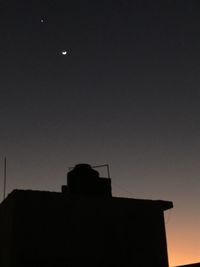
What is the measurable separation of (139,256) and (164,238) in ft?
6.14

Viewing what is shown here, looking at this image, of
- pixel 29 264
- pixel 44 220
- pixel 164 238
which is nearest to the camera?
pixel 29 264

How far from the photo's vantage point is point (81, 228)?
19.0 meters

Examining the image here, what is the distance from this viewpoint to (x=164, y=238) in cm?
2109

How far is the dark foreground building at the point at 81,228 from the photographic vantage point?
1773cm

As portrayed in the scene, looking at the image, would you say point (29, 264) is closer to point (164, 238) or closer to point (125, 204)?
point (125, 204)

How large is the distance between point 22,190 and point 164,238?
290 inches

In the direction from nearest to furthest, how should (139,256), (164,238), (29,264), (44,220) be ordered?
1. (29,264)
2. (44,220)
3. (139,256)
4. (164,238)

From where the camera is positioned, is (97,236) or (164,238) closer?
(97,236)

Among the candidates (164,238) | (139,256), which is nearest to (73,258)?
(139,256)

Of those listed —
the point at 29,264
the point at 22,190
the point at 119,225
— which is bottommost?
the point at 29,264

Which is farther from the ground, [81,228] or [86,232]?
[81,228]

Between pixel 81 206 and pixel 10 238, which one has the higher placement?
pixel 81 206

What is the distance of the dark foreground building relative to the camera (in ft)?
58.2

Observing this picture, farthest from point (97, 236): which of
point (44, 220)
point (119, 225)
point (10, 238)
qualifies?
point (10, 238)
